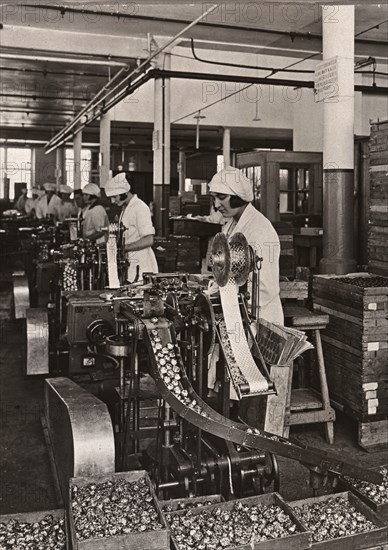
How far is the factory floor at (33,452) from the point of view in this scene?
308cm

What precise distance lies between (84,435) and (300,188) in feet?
26.6

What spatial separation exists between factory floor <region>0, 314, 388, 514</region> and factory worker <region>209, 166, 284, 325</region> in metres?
0.86

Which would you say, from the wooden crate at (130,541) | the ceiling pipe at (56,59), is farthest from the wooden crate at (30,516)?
the ceiling pipe at (56,59)

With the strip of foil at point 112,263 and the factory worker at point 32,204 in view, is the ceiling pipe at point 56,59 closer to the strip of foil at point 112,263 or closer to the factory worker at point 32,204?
the strip of foil at point 112,263

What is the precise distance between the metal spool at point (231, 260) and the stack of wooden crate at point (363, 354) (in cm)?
120

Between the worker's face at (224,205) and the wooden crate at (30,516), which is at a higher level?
the worker's face at (224,205)

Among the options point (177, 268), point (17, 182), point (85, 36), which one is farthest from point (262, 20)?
point (17, 182)

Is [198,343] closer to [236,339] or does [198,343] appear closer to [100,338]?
[236,339]

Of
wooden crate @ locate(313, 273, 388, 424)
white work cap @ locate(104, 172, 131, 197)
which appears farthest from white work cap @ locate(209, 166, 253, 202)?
white work cap @ locate(104, 172, 131, 197)

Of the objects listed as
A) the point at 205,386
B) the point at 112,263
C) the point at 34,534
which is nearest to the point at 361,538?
the point at 205,386

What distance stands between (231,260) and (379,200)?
1864 mm

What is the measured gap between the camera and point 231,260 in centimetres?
256

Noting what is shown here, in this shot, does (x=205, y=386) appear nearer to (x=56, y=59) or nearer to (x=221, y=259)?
(x=221, y=259)

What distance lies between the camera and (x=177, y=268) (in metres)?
7.91
